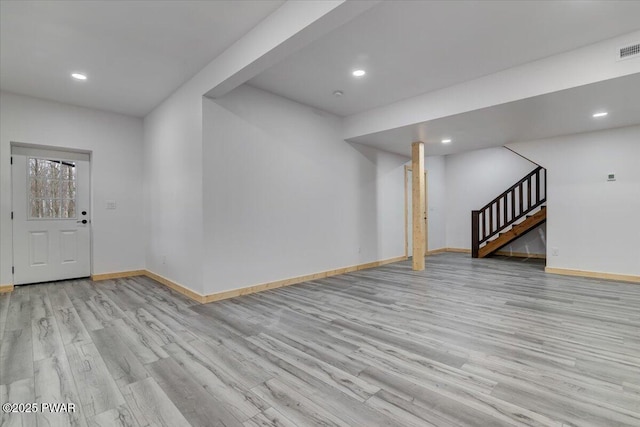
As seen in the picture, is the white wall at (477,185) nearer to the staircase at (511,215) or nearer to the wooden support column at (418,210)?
the staircase at (511,215)

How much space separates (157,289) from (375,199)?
14.0 ft

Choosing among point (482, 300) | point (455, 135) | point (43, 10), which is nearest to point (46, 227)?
point (43, 10)

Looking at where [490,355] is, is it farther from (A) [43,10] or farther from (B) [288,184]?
(A) [43,10]

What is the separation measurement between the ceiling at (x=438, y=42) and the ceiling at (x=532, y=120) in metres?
0.51

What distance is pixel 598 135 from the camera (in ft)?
16.8

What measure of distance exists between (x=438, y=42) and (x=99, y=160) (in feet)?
17.6

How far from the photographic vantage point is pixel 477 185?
8.32 metres

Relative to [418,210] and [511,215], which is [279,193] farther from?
[511,215]

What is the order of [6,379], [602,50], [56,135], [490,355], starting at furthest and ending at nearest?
1. [56,135]
2. [602,50]
3. [490,355]
4. [6,379]

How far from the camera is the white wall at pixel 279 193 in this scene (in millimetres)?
3869

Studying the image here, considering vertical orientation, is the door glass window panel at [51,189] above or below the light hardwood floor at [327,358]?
above

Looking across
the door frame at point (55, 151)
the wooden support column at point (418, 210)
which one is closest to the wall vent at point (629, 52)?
the wooden support column at point (418, 210)

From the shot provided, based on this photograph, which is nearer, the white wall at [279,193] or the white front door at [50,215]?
the white wall at [279,193]

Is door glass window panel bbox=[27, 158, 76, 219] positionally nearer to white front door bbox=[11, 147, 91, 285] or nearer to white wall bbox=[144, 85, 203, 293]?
white front door bbox=[11, 147, 91, 285]
